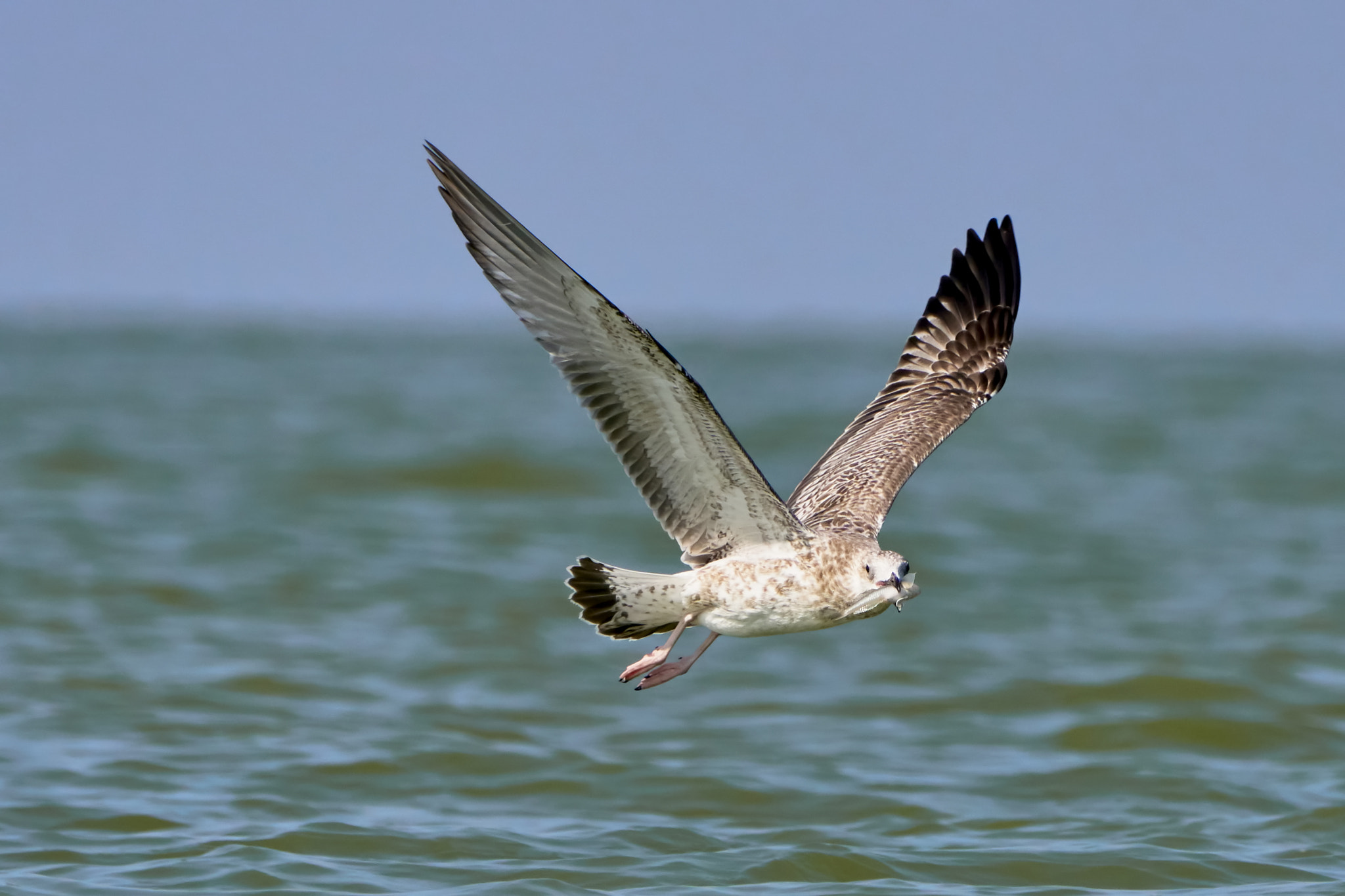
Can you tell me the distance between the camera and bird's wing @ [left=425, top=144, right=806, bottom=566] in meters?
6.75

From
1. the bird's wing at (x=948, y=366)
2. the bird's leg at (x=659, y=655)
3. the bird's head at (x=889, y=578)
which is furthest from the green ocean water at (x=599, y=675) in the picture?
the bird's head at (x=889, y=578)

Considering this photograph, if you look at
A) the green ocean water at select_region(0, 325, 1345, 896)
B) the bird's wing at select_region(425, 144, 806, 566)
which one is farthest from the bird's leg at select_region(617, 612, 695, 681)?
the green ocean water at select_region(0, 325, 1345, 896)

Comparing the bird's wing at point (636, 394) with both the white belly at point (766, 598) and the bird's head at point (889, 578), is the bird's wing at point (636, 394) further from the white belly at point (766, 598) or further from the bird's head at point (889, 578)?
the bird's head at point (889, 578)

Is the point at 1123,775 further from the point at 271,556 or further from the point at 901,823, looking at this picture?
the point at 271,556

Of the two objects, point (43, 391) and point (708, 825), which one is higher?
point (43, 391)

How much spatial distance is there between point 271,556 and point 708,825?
30.0 feet

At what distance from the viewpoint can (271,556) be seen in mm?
18359

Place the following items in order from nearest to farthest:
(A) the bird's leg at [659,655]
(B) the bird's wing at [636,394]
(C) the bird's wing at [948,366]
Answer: (B) the bird's wing at [636,394] < (A) the bird's leg at [659,655] < (C) the bird's wing at [948,366]

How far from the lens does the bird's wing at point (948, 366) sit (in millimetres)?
9141

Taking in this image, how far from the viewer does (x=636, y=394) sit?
23.5 feet

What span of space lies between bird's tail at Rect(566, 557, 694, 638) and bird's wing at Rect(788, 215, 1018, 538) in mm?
1556

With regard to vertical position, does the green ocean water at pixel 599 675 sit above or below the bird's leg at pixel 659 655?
above

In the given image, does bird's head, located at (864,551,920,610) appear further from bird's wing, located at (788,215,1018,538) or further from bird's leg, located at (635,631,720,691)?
bird's wing, located at (788,215,1018,538)

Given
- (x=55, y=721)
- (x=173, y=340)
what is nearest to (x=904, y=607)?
(x=55, y=721)
